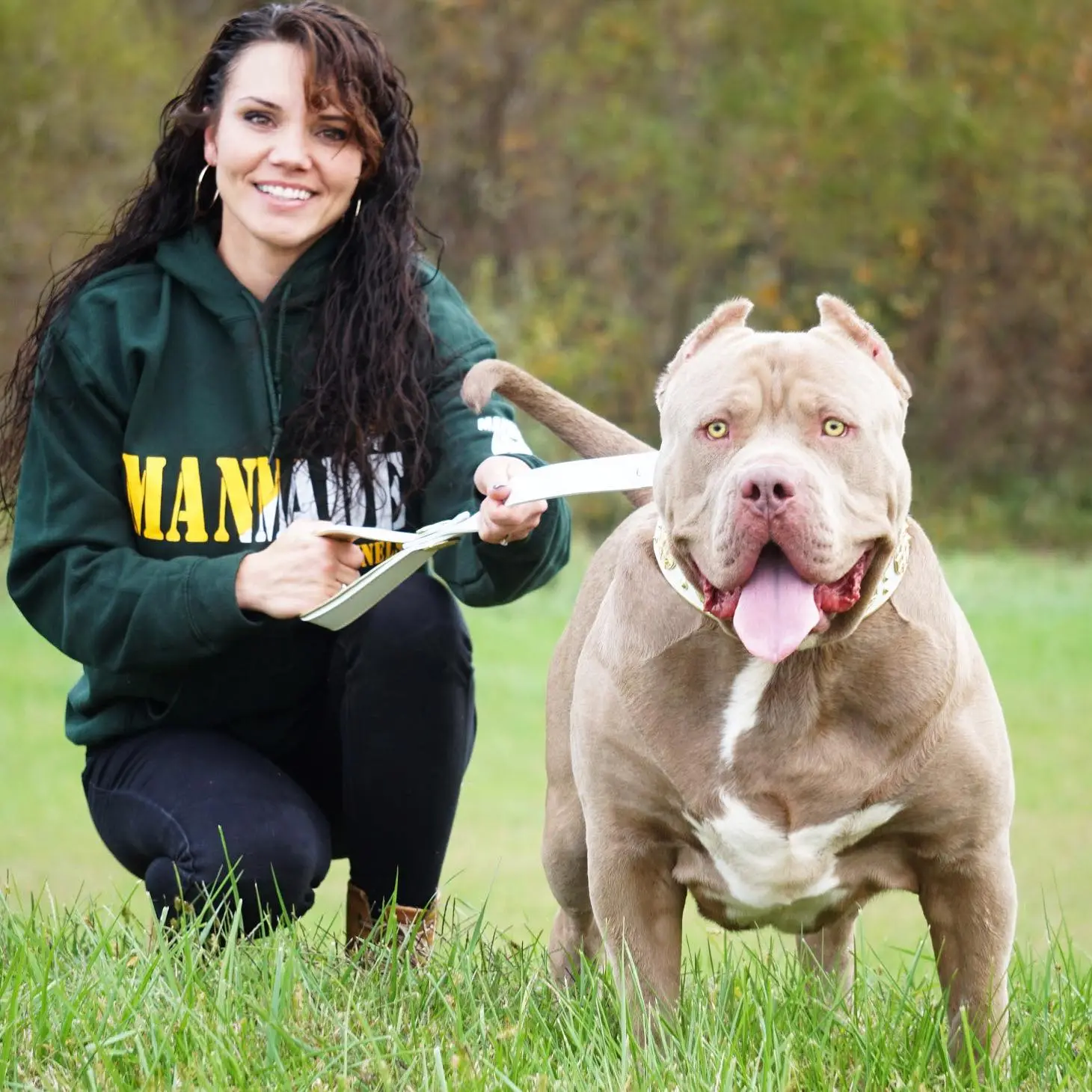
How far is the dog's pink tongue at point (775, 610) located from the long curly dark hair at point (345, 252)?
3.60 feet

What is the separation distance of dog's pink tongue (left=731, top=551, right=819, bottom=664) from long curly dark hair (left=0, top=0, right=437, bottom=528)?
1098 millimetres

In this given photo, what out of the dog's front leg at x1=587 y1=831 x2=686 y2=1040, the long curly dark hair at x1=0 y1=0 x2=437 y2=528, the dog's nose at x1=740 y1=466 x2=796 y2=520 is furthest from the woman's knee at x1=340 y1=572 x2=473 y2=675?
the dog's nose at x1=740 y1=466 x2=796 y2=520

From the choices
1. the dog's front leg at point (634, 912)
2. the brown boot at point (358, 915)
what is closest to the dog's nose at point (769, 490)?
the dog's front leg at point (634, 912)

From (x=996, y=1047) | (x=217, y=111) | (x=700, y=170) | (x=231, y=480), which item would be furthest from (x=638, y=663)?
(x=700, y=170)

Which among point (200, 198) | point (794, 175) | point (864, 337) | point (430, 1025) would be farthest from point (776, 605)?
point (794, 175)

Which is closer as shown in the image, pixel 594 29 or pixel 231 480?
pixel 231 480

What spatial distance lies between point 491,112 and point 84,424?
33.7 feet

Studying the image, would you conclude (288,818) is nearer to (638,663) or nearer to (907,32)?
(638,663)

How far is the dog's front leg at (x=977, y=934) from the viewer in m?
2.47

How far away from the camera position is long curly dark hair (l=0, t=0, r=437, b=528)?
3133 millimetres

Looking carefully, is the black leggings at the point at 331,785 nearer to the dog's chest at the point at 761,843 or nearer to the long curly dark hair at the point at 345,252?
the long curly dark hair at the point at 345,252

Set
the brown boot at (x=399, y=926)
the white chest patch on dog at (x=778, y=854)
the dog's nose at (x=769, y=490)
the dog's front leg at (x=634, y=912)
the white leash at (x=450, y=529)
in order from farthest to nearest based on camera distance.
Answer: the brown boot at (x=399, y=926), the white leash at (x=450, y=529), the dog's front leg at (x=634, y=912), the white chest patch on dog at (x=778, y=854), the dog's nose at (x=769, y=490)

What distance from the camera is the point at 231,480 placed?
10.3 ft

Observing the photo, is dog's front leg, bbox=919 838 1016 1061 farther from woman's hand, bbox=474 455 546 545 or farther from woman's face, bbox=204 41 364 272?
woman's face, bbox=204 41 364 272
